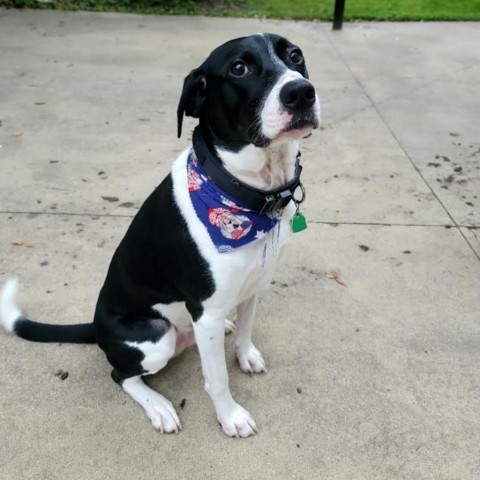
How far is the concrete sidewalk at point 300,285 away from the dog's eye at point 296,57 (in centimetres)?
143

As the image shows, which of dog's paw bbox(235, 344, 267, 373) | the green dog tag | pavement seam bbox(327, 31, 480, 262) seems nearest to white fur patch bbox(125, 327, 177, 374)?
dog's paw bbox(235, 344, 267, 373)

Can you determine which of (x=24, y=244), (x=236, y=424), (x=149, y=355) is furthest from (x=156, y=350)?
(x=24, y=244)

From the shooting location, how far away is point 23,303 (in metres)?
2.92

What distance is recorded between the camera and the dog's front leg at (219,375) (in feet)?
6.72

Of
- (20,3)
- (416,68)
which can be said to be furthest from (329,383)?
(20,3)

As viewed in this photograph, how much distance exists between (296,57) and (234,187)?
507 millimetres

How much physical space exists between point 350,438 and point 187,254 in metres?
1.07

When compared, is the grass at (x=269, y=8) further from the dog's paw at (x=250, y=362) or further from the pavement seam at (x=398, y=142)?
the dog's paw at (x=250, y=362)

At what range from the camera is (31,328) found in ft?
8.36

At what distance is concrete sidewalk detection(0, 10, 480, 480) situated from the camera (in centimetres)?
223

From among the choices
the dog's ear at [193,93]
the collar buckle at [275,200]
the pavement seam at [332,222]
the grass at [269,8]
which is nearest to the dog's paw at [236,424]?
the collar buckle at [275,200]

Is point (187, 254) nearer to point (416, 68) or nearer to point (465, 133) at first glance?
point (465, 133)

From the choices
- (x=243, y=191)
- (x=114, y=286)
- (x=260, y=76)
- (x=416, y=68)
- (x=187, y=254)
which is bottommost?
(x=416, y=68)

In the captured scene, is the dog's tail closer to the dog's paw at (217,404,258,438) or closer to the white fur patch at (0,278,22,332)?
the white fur patch at (0,278,22,332)
